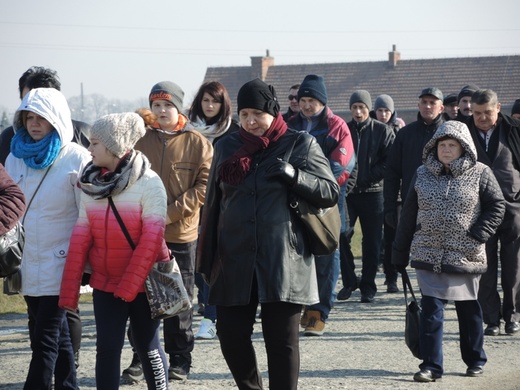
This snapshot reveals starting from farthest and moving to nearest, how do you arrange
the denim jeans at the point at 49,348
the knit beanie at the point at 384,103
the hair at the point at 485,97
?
the knit beanie at the point at 384,103
the hair at the point at 485,97
the denim jeans at the point at 49,348

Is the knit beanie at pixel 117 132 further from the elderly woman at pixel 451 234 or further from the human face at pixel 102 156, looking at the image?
the elderly woman at pixel 451 234

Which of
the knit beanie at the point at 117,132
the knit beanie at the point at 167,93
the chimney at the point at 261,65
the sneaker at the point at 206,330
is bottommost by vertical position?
the sneaker at the point at 206,330

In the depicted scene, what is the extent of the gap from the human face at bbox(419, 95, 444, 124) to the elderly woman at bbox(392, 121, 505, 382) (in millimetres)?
2642

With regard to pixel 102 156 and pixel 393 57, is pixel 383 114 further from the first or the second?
pixel 393 57

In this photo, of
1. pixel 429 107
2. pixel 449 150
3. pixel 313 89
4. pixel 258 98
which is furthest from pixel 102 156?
pixel 429 107

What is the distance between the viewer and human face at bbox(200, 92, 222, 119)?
856cm

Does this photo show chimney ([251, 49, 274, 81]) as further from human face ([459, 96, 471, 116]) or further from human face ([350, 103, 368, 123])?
human face ([350, 103, 368, 123])

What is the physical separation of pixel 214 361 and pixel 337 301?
3.49 meters

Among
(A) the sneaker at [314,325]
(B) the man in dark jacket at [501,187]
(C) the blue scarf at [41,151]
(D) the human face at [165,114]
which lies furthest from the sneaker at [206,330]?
(C) the blue scarf at [41,151]

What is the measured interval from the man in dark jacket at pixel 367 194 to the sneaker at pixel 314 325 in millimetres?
2036

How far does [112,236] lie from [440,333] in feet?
8.81

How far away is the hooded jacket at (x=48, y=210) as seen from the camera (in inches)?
247

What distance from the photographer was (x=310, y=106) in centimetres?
934

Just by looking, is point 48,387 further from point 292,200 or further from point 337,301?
point 337,301
